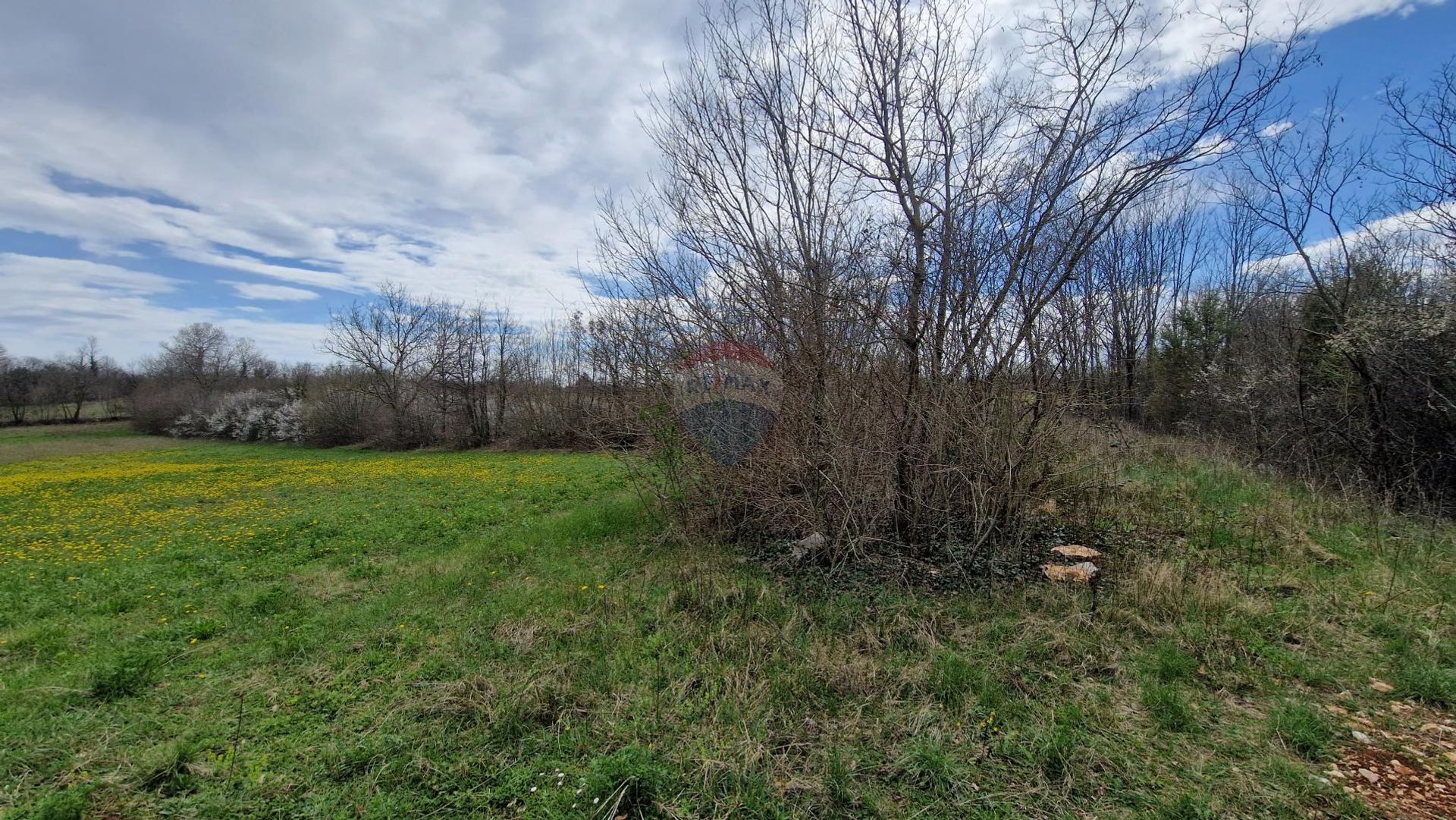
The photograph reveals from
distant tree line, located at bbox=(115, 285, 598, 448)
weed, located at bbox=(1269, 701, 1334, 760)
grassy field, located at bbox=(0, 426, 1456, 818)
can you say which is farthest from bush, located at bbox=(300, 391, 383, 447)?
weed, located at bbox=(1269, 701, 1334, 760)

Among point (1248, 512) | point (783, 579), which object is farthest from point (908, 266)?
point (1248, 512)

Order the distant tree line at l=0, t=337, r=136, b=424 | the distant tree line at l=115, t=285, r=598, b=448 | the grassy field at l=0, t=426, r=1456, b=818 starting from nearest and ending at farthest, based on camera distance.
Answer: the grassy field at l=0, t=426, r=1456, b=818 < the distant tree line at l=115, t=285, r=598, b=448 < the distant tree line at l=0, t=337, r=136, b=424

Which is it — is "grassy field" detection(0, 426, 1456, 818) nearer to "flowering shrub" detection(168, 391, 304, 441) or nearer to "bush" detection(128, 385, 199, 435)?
"flowering shrub" detection(168, 391, 304, 441)

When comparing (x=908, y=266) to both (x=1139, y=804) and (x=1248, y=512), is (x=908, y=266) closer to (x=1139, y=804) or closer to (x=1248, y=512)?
(x=1139, y=804)

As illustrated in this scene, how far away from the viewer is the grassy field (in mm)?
2371

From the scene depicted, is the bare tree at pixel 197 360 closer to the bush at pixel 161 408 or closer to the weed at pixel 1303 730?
the bush at pixel 161 408

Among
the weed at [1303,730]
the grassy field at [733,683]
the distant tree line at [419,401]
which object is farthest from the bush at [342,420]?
the weed at [1303,730]

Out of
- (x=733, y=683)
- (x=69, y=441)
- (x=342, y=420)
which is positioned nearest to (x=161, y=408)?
(x=69, y=441)

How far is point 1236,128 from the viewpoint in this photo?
4.74 m

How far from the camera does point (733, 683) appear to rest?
3199 millimetres

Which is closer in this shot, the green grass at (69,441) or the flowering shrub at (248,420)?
the green grass at (69,441)

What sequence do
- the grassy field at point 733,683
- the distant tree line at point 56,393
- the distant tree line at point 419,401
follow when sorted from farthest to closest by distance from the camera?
the distant tree line at point 56,393 → the distant tree line at point 419,401 → the grassy field at point 733,683

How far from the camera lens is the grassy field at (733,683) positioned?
2371mm

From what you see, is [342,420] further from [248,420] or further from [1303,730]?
[1303,730]
